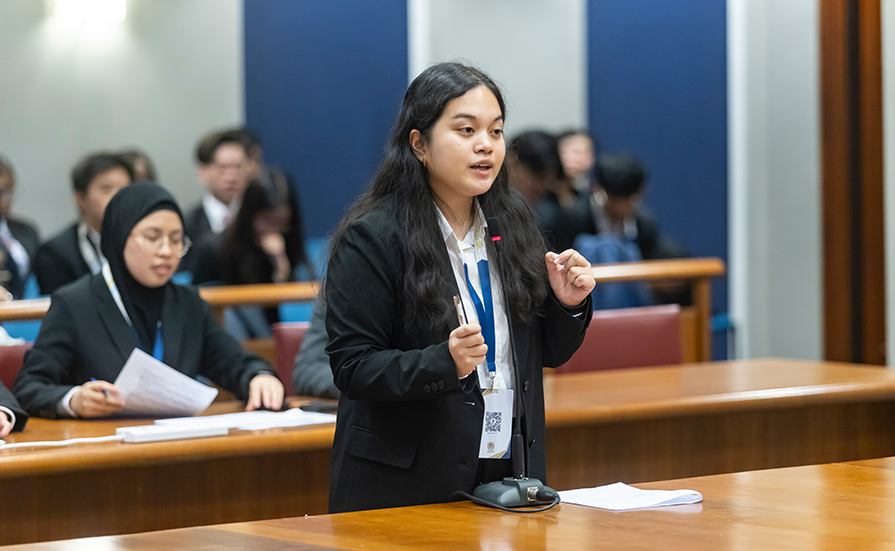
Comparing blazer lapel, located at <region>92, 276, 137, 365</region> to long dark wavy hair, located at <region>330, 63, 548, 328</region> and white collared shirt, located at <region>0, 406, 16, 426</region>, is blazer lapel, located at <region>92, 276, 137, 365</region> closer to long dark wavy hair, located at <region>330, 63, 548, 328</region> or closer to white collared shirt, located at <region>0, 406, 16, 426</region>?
white collared shirt, located at <region>0, 406, 16, 426</region>

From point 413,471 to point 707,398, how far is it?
51.7 inches

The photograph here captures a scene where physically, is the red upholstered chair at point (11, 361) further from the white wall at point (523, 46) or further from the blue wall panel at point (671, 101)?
the blue wall panel at point (671, 101)

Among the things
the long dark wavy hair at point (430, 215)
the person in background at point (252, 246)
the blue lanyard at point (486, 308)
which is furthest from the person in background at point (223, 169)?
the blue lanyard at point (486, 308)

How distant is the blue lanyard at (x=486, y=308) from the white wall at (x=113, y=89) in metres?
4.45

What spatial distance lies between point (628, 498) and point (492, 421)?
0.27 meters

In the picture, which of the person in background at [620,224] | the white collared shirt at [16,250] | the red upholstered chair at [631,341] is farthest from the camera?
the white collared shirt at [16,250]

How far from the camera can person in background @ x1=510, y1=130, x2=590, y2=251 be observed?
5094mm

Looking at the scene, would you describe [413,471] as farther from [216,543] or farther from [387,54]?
[387,54]

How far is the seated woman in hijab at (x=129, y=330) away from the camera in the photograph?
265 centimetres

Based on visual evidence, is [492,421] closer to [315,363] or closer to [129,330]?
[315,363]

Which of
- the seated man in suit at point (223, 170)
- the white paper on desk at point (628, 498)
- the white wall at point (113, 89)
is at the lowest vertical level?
the white paper on desk at point (628, 498)

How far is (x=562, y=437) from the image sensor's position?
2738 mm

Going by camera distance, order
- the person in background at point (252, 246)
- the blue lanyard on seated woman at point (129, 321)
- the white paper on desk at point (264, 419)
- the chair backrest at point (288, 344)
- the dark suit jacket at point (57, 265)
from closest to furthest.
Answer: the white paper on desk at point (264, 419), the blue lanyard on seated woman at point (129, 321), the chair backrest at point (288, 344), the dark suit jacket at point (57, 265), the person in background at point (252, 246)

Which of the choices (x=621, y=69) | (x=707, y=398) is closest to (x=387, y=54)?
(x=621, y=69)
